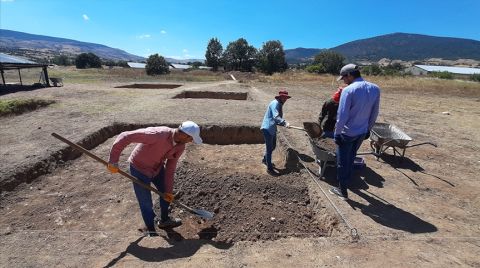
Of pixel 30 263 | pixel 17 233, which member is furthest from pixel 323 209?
pixel 17 233

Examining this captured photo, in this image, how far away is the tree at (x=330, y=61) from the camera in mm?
56812

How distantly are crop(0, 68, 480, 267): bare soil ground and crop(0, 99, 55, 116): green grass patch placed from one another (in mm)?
2387

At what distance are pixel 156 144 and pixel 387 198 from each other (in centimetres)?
395

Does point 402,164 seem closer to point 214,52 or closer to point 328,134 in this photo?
point 328,134

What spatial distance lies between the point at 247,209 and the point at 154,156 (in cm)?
194

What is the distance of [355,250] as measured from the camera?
3871mm

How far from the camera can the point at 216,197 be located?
5.79 meters

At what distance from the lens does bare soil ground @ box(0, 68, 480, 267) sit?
3811mm

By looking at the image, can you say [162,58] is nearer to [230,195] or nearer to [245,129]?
[245,129]

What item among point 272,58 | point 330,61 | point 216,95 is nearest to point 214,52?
point 272,58

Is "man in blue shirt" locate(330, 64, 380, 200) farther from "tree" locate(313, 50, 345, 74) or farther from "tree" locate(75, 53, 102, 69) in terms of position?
"tree" locate(75, 53, 102, 69)

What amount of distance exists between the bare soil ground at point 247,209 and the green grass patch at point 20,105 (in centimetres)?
239

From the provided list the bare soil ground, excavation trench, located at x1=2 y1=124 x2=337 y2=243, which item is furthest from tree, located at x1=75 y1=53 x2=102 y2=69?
excavation trench, located at x1=2 y1=124 x2=337 y2=243

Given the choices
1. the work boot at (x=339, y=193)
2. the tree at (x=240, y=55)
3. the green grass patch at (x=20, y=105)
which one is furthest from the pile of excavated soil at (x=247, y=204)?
the tree at (x=240, y=55)
